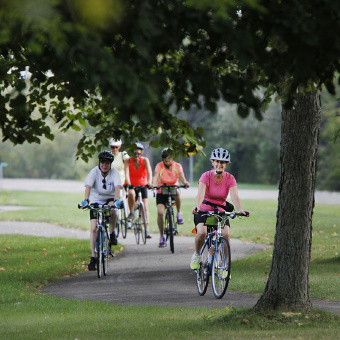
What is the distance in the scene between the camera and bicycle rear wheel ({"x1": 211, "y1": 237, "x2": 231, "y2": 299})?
8.55 m

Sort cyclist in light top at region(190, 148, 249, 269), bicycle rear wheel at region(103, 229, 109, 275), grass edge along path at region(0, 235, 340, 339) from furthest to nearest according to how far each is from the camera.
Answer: bicycle rear wheel at region(103, 229, 109, 275), cyclist in light top at region(190, 148, 249, 269), grass edge along path at region(0, 235, 340, 339)

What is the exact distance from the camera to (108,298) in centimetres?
908

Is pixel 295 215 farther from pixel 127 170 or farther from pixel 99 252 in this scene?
pixel 127 170

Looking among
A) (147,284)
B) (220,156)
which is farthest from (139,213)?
(220,156)

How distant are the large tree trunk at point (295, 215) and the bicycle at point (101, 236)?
155 inches

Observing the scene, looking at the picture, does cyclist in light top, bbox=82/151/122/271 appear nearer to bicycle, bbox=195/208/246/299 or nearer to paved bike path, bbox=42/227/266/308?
paved bike path, bbox=42/227/266/308

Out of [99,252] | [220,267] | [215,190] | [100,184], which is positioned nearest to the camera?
[220,267]

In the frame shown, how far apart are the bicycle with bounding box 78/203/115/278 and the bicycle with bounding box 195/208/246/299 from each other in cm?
210

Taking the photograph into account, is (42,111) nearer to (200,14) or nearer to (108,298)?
(108,298)

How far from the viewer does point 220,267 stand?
866cm

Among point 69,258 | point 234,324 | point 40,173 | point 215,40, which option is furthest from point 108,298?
point 40,173

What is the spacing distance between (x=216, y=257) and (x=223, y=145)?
6043cm

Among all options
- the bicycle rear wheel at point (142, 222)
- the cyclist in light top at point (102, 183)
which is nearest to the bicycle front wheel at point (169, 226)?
the bicycle rear wheel at point (142, 222)

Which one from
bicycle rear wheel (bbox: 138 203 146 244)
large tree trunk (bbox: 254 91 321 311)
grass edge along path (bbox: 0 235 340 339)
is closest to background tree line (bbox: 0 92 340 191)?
bicycle rear wheel (bbox: 138 203 146 244)
